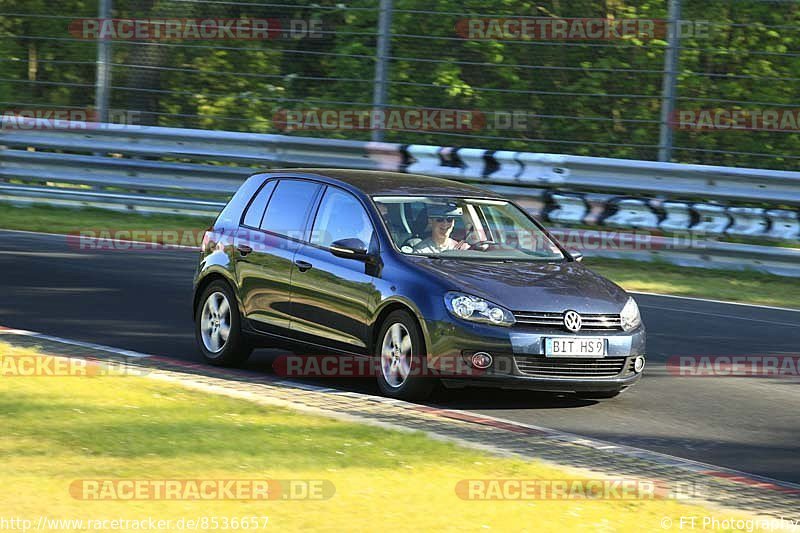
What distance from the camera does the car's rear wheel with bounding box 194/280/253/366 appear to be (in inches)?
427

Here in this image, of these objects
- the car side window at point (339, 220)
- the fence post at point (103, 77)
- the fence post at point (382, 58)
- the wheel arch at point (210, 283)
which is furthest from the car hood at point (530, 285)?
the fence post at point (103, 77)

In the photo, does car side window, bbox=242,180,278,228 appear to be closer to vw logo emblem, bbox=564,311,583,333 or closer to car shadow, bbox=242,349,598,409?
car shadow, bbox=242,349,598,409

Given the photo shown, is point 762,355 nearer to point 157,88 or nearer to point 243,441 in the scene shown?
point 243,441

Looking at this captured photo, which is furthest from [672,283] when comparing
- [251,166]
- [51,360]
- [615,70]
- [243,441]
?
[243,441]

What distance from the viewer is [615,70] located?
779 inches

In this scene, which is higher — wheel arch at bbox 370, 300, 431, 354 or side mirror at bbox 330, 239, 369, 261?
side mirror at bbox 330, 239, 369, 261

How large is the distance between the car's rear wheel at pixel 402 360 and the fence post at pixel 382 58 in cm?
1084

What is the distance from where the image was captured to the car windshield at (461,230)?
10070 millimetres

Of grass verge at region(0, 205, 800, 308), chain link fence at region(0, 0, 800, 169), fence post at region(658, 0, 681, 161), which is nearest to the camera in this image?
grass verge at region(0, 205, 800, 308)

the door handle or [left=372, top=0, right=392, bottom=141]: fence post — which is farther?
[left=372, top=0, right=392, bottom=141]: fence post

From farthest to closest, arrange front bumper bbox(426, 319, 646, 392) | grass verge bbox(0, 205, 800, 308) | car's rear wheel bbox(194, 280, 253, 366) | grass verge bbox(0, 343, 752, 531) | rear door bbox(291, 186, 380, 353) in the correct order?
grass verge bbox(0, 205, 800, 308) < car's rear wheel bbox(194, 280, 253, 366) < rear door bbox(291, 186, 380, 353) < front bumper bbox(426, 319, 646, 392) < grass verge bbox(0, 343, 752, 531)

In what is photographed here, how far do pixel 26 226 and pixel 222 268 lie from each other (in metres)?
9.25

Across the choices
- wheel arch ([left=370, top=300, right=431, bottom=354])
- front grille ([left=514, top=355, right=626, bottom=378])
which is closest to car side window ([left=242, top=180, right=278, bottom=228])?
wheel arch ([left=370, top=300, right=431, bottom=354])

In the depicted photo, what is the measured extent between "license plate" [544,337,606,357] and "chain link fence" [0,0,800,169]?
9.74 metres
